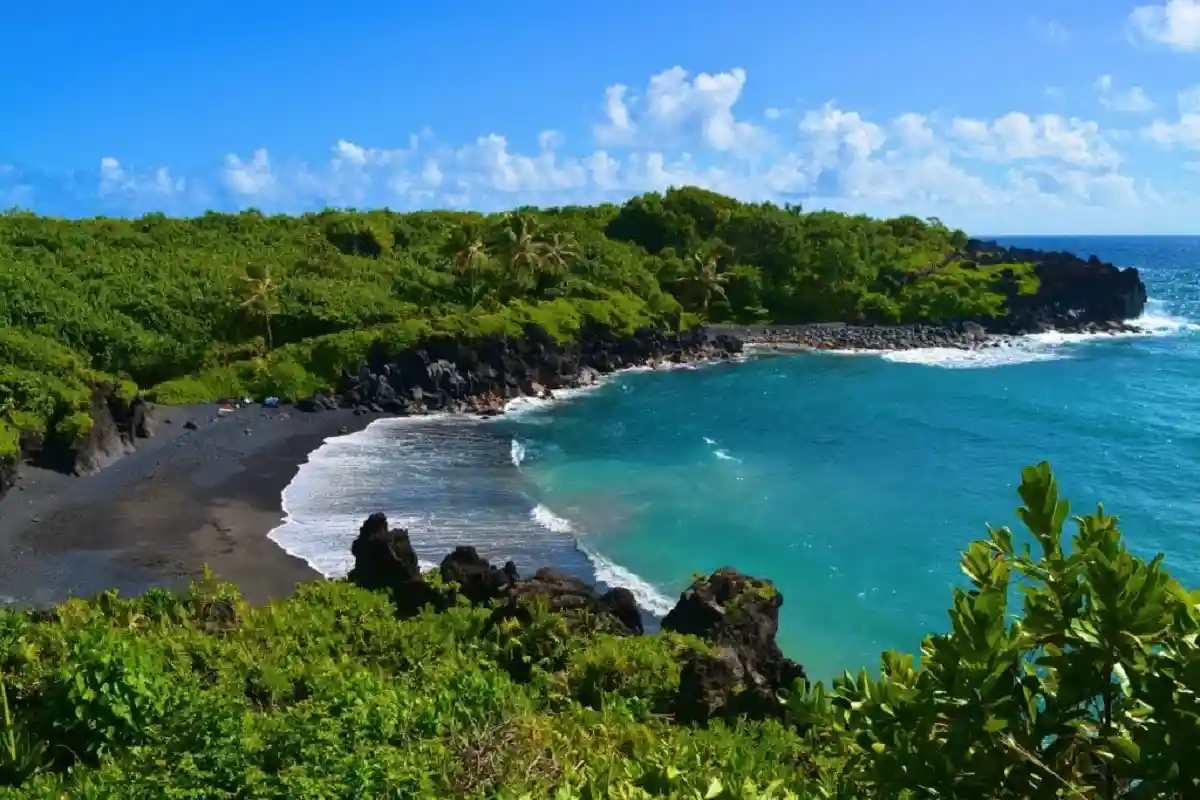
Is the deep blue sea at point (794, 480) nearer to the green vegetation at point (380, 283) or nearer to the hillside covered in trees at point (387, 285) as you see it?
the green vegetation at point (380, 283)

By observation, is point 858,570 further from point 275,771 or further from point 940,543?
point 275,771

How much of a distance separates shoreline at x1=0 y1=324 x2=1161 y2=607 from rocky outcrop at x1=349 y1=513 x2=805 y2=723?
241 inches

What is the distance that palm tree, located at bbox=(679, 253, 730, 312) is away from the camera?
93.2m

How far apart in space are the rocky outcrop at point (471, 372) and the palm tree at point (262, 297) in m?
8.72

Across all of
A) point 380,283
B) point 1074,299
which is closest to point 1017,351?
point 1074,299

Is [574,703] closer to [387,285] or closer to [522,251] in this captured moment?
[522,251]

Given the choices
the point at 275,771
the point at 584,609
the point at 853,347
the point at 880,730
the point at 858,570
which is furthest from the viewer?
the point at 853,347

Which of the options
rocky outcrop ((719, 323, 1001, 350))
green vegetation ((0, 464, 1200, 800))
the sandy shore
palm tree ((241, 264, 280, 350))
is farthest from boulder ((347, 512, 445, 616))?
rocky outcrop ((719, 323, 1001, 350))

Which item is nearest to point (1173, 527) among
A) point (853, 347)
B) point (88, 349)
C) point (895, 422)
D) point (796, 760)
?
point (895, 422)

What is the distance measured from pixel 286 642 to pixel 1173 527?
34.3 m

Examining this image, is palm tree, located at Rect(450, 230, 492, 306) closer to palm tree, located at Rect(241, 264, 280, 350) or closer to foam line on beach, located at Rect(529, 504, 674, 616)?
palm tree, located at Rect(241, 264, 280, 350)

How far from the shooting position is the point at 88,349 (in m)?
58.3

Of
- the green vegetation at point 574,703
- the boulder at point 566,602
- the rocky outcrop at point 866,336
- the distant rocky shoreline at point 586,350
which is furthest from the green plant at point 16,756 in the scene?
the rocky outcrop at point 866,336

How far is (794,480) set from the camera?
47.1 metres
